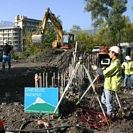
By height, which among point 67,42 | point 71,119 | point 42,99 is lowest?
point 71,119

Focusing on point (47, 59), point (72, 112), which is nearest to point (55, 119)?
point (72, 112)

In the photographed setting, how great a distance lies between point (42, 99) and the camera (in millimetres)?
12484

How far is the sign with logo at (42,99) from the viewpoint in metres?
12.4

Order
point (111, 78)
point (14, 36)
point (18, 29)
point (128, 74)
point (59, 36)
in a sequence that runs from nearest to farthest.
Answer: point (111, 78)
point (128, 74)
point (59, 36)
point (18, 29)
point (14, 36)

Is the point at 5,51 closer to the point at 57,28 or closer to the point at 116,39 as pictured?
the point at 57,28

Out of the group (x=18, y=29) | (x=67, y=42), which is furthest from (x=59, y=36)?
(x=18, y=29)

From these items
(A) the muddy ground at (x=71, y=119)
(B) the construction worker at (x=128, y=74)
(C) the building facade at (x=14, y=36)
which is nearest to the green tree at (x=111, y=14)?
(C) the building facade at (x=14, y=36)

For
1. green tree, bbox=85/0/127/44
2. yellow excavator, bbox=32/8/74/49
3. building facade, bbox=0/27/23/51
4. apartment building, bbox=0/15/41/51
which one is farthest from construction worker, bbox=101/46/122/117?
apartment building, bbox=0/15/41/51

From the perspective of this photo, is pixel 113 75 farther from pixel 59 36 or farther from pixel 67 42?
pixel 59 36

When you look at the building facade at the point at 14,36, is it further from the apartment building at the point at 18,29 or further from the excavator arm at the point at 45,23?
the excavator arm at the point at 45,23

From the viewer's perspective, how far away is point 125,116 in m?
13.0

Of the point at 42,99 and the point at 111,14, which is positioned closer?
the point at 42,99

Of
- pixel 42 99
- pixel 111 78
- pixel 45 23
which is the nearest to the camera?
pixel 111 78

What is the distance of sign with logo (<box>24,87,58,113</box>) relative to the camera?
1241cm
